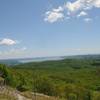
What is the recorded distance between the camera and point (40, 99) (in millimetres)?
42438

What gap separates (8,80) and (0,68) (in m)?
4.81

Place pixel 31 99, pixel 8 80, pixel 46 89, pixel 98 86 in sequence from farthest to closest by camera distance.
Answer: pixel 98 86
pixel 46 89
pixel 8 80
pixel 31 99

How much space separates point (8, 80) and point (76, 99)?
3131 centimetres

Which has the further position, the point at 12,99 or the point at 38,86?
the point at 38,86

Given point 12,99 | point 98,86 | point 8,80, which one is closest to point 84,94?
point 8,80

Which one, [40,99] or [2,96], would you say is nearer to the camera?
[2,96]

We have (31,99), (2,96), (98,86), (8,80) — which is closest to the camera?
(2,96)

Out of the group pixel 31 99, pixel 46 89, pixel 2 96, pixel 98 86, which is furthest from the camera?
pixel 98 86

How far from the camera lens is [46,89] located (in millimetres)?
107000

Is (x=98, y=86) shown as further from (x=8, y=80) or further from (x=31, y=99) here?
(x=31, y=99)

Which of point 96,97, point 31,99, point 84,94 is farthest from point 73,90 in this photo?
point 31,99

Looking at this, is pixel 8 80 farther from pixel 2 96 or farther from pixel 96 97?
pixel 2 96

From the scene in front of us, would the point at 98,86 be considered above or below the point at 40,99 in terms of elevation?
below

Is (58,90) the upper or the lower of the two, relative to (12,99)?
lower
